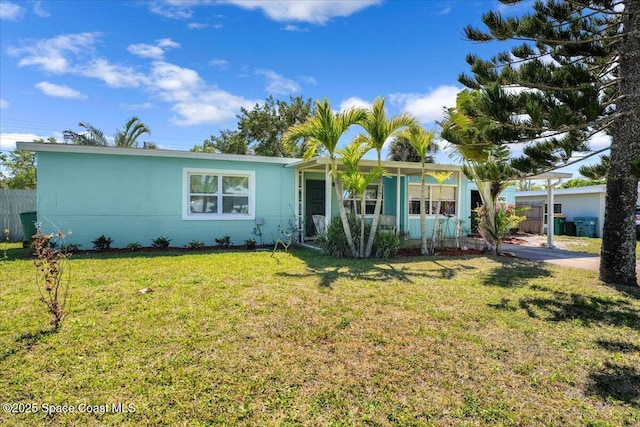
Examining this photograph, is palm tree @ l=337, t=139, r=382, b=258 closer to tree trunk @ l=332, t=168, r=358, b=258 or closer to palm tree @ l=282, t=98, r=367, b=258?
tree trunk @ l=332, t=168, r=358, b=258

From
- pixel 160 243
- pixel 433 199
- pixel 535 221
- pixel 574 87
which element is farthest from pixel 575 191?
pixel 160 243

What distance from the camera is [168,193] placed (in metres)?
10.4

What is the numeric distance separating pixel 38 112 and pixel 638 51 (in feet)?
85.4

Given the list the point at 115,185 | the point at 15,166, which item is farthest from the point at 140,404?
the point at 15,166

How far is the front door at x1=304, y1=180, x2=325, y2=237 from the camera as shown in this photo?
42.0 feet

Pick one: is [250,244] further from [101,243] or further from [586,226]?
[586,226]

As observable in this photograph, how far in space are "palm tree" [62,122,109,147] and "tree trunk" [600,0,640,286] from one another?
62.6 feet

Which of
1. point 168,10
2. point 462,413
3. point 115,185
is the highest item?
point 168,10

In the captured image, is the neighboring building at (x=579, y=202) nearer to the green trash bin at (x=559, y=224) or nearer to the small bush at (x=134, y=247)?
the green trash bin at (x=559, y=224)

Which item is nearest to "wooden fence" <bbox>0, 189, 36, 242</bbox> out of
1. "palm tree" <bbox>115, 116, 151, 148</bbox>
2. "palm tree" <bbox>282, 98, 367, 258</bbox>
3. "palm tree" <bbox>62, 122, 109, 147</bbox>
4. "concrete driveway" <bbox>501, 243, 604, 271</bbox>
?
"palm tree" <bbox>62, 122, 109, 147</bbox>

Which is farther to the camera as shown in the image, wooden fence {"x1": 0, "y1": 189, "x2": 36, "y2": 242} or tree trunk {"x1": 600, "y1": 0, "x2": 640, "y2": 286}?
wooden fence {"x1": 0, "y1": 189, "x2": 36, "y2": 242}

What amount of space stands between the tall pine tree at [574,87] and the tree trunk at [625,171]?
1 centimetres

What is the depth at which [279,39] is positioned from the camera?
1248 cm

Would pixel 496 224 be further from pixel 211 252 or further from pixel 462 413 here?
pixel 462 413
